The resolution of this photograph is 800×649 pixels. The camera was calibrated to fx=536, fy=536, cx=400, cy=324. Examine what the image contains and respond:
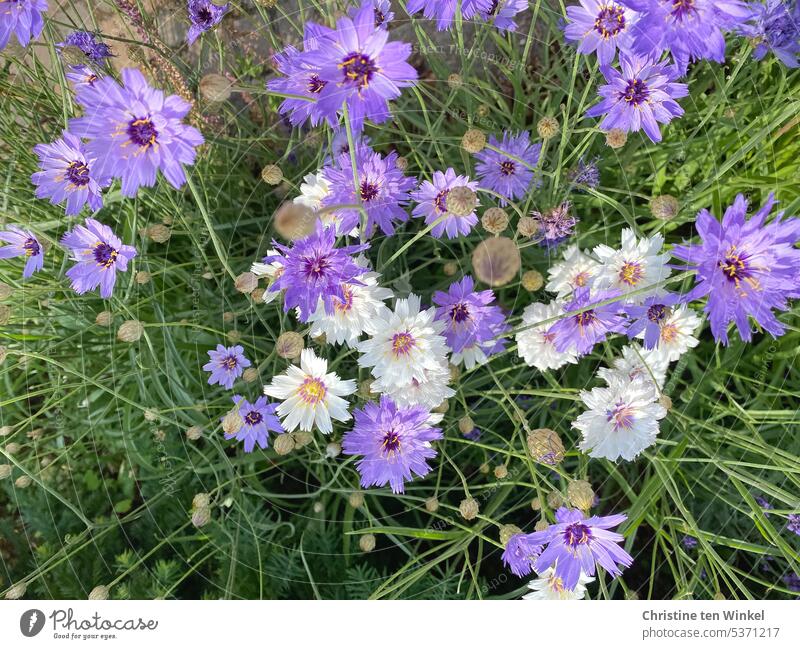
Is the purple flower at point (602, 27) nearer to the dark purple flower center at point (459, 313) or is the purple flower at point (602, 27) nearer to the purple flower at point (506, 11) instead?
the purple flower at point (506, 11)

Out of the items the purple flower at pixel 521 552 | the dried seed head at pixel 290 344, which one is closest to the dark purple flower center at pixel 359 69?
the dried seed head at pixel 290 344

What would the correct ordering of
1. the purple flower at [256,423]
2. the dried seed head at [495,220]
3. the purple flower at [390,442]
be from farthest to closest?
the purple flower at [256,423] → the purple flower at [390,442] → the dried seed head at [495,220]

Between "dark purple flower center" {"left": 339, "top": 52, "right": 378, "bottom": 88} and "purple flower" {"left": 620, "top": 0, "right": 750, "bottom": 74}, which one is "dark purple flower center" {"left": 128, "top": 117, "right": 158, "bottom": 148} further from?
"purple flower" {"left": 620, "top": 0, "right": 750, "bottom": 74}

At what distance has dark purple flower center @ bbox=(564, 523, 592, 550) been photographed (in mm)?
763

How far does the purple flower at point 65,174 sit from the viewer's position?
2.61 ft

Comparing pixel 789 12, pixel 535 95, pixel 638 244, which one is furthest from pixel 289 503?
pixel 789 12

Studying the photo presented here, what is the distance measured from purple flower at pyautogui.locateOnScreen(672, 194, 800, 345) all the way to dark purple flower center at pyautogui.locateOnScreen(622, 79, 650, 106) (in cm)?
25

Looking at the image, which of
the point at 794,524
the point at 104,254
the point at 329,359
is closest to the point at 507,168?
the point at 329,359

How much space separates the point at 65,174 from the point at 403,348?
0.59 meters

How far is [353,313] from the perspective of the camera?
2.42ft

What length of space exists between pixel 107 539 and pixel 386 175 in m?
0.95

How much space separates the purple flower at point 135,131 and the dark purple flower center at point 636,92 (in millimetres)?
595

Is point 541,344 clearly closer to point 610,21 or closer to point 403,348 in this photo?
point 403,348
